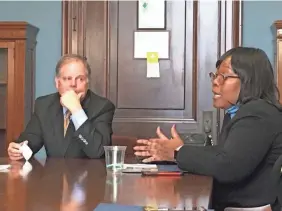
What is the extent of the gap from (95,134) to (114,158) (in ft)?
1.70

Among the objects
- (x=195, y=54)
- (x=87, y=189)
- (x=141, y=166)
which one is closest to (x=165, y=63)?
(x=195, y=54)

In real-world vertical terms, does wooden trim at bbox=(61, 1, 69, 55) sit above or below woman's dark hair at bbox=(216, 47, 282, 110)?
above

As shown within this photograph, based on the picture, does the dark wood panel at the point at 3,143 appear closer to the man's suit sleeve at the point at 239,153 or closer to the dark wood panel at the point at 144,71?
the dark wood panel at the point at 144,71

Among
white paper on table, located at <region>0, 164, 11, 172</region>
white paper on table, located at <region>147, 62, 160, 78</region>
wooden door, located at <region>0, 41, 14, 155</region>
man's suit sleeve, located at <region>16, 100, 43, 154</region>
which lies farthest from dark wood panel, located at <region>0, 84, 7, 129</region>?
white paper on table, located at <region>0, 164, 11, 172</region>

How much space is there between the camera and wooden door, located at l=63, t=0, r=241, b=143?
14.1 ft

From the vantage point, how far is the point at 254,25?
4246mm

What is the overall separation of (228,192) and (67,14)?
2.66 metres

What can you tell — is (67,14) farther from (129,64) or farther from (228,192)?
(228,192)

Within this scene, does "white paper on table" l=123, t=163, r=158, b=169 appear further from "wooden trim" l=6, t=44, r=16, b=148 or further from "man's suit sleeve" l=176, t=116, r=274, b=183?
"wooden trim" l=6, t=44, r=16, b=148

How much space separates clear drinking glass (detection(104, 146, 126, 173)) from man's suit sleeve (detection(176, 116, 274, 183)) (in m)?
0.32

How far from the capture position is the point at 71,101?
280 centimetres

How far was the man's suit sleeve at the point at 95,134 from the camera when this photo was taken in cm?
271

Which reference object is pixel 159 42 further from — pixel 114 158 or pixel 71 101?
pixel 114 158

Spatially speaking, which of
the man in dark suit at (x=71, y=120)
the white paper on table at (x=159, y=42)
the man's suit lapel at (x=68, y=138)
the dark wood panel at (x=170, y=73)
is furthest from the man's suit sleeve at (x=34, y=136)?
the white paper on table at (x=159, y=42)
